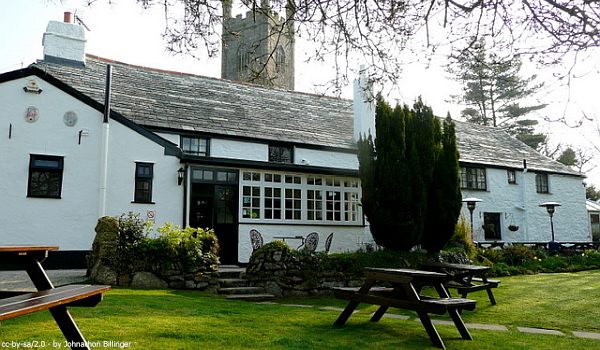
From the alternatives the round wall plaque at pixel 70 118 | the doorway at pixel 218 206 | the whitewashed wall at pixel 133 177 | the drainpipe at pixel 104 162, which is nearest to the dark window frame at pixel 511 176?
the doorway at pixel 218 206

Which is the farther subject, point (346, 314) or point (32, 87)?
point (32, 87)

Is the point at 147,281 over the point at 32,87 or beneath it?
beneath

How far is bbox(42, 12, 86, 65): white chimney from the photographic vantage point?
51.7 feet

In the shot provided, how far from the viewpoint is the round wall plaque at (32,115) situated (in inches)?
480

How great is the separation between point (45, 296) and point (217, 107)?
46.1ft

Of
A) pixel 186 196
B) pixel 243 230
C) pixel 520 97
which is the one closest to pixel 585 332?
pixel 243 230

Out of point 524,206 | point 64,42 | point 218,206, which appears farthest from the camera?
point 524,206

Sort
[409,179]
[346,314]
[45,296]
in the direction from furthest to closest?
[409,179]
[346,314]
[45,296]

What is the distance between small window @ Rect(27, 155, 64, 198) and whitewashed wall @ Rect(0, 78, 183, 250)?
12 centimetres

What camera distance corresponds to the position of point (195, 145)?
14.8m

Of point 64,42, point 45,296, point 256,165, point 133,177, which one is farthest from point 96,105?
point 45,296

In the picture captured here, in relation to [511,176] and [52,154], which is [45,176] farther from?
[511,176]

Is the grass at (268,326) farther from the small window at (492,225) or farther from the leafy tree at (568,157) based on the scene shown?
the leafy tree at (568,157)

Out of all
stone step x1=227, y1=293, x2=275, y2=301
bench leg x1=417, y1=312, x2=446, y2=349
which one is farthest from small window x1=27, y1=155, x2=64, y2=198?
bench leg x1=417, y1=312, x2=446, y2=349
